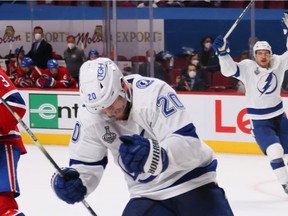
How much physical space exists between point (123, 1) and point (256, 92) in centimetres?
342

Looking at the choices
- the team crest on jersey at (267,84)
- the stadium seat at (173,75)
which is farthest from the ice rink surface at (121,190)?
the stadium seat at (173,75)

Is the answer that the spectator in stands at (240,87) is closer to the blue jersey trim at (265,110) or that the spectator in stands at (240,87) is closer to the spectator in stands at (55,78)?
the spectator in stands at (55,78)

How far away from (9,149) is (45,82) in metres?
5.62

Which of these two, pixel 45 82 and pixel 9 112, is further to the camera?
pixel 45 82

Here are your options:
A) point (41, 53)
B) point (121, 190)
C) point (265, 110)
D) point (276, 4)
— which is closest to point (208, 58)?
point (276, 4)

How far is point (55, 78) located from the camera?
9.48 metres

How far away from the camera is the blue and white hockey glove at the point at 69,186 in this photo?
10.1 ft

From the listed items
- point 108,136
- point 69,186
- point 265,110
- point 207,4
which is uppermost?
point 207,4

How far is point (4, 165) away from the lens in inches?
143

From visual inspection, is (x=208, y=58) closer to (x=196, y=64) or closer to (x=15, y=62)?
(x=196, y=64)

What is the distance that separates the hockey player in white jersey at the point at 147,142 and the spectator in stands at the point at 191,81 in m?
5.58

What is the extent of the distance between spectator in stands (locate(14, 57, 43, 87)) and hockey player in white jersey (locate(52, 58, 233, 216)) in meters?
6.43

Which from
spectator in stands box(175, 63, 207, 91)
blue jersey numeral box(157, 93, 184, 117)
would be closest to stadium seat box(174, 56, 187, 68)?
spectator in stands box(175, 63, 207, 91)

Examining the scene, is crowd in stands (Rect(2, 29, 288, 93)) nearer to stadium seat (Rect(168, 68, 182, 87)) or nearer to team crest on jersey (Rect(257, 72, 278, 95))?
stadium seat (Rect(168, 68, 182, 87))
